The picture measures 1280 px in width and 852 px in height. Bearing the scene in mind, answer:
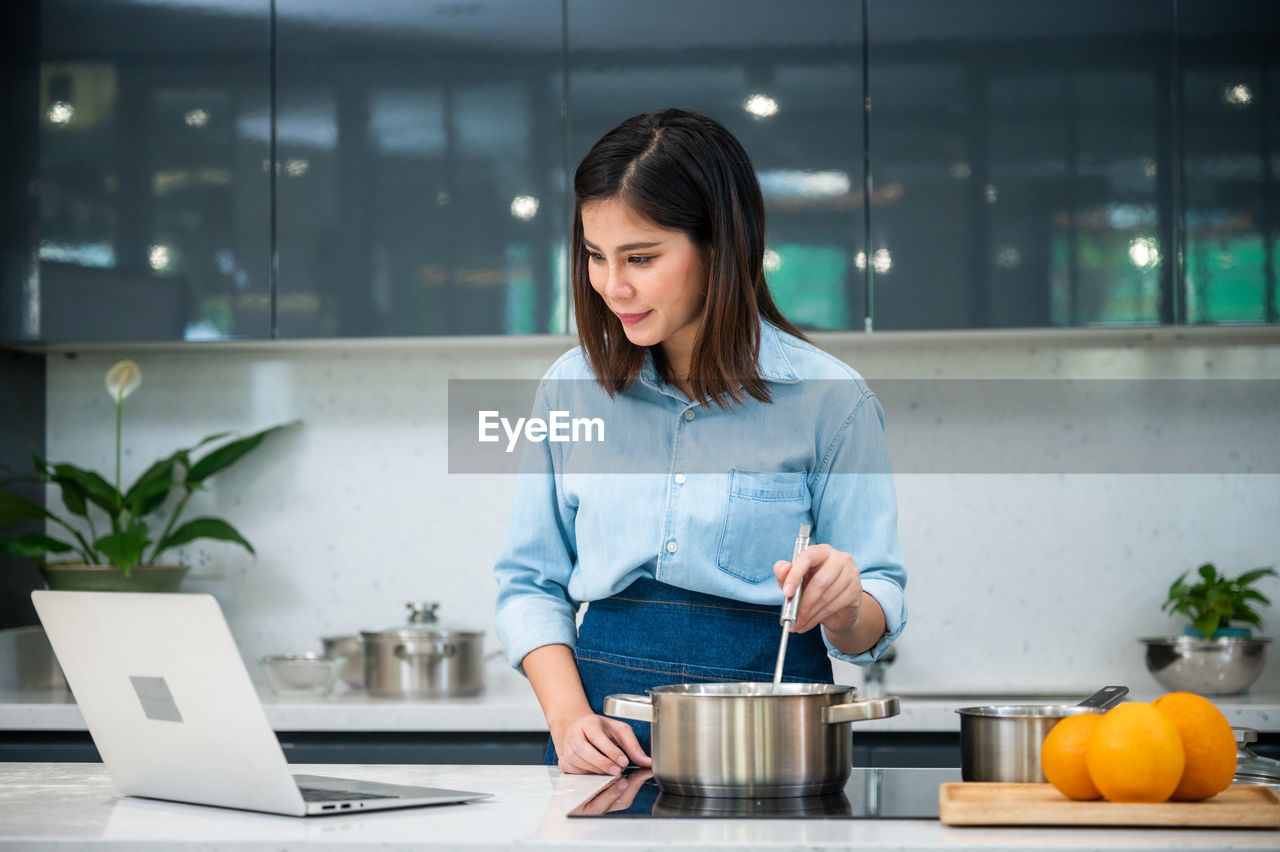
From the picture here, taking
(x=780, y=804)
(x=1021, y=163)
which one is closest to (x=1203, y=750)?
(x=780, y=804)

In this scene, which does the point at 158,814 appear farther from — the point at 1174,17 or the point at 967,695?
the point at 1174,17

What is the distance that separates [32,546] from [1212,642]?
92.3 inches

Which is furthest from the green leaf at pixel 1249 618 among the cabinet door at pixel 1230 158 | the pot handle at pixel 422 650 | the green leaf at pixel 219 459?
the green leaf at pixel 219 459

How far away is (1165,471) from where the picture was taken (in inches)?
113

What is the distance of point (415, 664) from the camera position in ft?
8.43

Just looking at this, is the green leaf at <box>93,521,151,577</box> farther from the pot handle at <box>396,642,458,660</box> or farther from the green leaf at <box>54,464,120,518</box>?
the pot handle at <box>396,642,458,660</box>

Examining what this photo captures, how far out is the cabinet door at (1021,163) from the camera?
2.53 m

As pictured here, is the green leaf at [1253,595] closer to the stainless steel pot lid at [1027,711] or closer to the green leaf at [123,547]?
the stainless steel pot lid at [1027,711]

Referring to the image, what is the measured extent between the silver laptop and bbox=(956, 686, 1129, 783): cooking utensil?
0.44 m

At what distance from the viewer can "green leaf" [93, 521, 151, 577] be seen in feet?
8.78

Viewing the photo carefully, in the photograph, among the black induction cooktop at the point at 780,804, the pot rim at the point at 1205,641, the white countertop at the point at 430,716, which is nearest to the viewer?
the black induction cooktop at the point at 780,804

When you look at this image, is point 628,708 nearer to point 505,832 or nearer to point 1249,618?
point 505,832

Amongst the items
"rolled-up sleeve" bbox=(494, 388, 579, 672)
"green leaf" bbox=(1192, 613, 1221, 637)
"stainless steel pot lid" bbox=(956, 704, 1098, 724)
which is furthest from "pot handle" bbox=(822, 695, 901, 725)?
"green leaf" bbox=(1192, 613, 1221, 637)

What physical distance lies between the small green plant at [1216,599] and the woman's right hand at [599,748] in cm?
172
